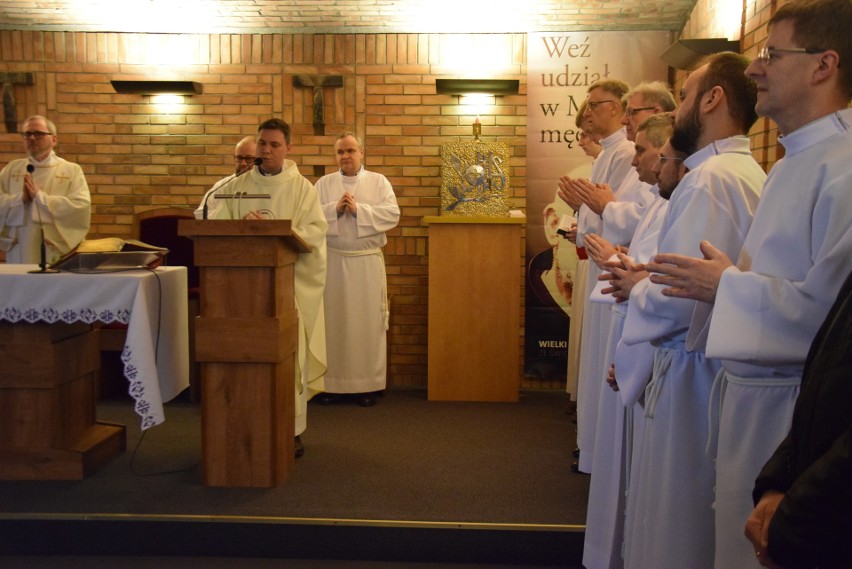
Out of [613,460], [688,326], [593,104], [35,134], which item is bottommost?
[613,460]

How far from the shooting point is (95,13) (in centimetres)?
673

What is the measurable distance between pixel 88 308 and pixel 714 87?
2970 millimetres

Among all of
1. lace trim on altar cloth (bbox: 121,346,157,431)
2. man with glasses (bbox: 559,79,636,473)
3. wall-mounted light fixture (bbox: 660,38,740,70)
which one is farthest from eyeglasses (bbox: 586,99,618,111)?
lace trim on altar cloth (bbox: 121,346,157,431)

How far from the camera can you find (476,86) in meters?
6.67

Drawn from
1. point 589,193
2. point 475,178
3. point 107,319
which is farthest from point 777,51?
point 475,178

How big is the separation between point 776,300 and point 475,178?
16.4 feet

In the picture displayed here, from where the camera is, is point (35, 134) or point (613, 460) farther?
point (35, 134)

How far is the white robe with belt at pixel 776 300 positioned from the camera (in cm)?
165

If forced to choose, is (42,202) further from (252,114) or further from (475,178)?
(475,178)

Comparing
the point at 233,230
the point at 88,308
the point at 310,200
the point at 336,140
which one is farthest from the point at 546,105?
the point at 88,308

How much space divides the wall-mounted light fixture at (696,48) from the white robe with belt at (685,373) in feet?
9.53

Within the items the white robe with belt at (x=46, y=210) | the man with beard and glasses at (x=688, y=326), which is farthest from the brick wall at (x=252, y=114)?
the man with beard and glasses at (x=688, y=326)

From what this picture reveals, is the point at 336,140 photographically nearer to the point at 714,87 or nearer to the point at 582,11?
the point at 582,11

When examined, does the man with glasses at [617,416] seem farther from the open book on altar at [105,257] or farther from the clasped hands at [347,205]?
the clasped hands at [347,205]
